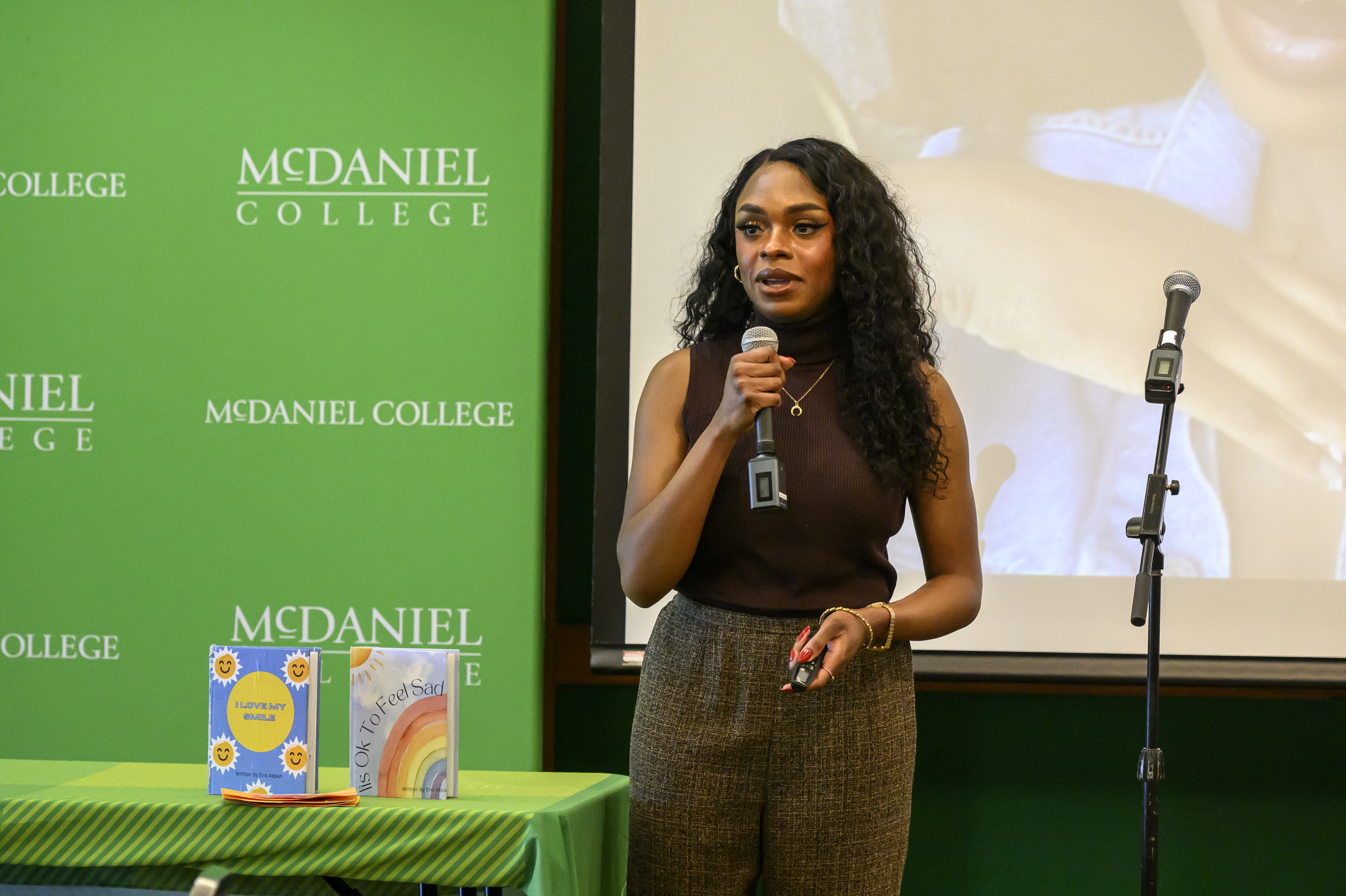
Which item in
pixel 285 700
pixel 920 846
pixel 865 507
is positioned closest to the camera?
pixel 285 700

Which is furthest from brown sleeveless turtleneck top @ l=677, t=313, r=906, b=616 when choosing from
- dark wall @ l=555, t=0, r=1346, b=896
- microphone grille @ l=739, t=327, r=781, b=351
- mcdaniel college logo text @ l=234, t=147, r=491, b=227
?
dark wall @ l=555, t=0, r=1346, b=896

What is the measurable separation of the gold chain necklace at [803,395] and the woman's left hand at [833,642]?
30 cm

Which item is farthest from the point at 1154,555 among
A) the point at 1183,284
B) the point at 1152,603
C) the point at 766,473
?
the point at 766,473

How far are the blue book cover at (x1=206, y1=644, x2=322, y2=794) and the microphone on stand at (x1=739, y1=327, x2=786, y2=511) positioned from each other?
55 centimetres

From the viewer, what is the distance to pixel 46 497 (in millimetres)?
2510

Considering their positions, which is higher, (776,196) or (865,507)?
(776,196)

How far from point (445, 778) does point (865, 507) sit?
2.03 feet

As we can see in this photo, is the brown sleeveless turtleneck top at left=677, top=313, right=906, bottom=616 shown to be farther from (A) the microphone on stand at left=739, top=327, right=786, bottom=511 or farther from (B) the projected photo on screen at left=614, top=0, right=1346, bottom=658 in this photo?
(B) the projected photo on screen at left=614, top=0, right=1346, bottom=658

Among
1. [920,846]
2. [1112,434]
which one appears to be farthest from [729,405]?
[920,846]

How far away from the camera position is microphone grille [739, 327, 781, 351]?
1.46 m

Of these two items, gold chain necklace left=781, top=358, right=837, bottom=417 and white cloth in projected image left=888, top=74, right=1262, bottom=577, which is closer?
gold chain necklace left=781, top=358, right=837, bottom=417

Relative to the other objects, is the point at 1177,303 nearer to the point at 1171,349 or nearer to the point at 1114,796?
the point at 1171,349

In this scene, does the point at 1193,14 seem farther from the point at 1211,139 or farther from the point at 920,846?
the point at 920,846

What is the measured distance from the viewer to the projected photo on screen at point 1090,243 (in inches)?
98.7
